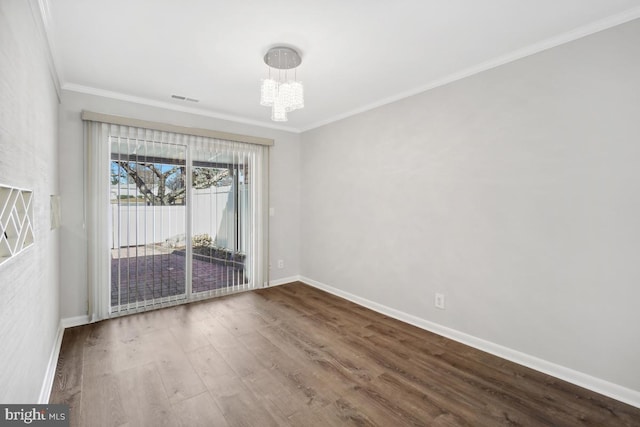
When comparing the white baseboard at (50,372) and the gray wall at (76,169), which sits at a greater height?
the gray wall at (76,169)

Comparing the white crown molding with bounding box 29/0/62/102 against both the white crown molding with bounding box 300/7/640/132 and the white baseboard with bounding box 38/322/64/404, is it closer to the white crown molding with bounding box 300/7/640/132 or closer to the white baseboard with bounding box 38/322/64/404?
the white baseboard with bounding box 38/322/64/404

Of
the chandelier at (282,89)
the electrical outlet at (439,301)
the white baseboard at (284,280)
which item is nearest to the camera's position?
the chandelier at (282,89)

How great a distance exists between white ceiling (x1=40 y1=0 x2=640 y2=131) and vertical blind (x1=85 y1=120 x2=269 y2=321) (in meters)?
0.72

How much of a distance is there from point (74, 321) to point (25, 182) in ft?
7.87

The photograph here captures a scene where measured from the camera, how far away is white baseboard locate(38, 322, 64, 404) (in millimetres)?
1941

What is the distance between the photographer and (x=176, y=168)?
3781 mm

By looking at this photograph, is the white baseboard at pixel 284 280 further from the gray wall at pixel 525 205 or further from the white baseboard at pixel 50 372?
the white baseboard at pixel 50 372

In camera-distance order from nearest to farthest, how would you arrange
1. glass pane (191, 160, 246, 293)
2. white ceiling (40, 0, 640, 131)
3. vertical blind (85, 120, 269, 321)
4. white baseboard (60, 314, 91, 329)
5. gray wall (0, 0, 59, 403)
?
1. gray wall (0, 0, 59, 403)
2. white ceiling (40, 0, 640, 131)
3. white baseboard (60, 314, 91, 329)
4. vertical blind (85, 120, 269, 321)
5. glass pane (191, 160, 246, 293)

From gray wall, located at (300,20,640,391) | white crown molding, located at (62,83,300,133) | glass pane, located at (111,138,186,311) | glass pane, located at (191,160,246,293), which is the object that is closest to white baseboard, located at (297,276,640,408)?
gray wall, located at (300,20,640,391)

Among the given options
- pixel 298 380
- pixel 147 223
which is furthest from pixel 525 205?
pixel 147 223

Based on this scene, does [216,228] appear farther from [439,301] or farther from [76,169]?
[439,301]

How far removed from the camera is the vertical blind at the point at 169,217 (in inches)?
130

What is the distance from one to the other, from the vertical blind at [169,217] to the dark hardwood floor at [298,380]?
1.77 feet

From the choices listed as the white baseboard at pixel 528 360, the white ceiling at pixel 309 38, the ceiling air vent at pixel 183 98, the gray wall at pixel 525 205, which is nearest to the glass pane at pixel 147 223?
the ceiling air vent at pixel 183 98
